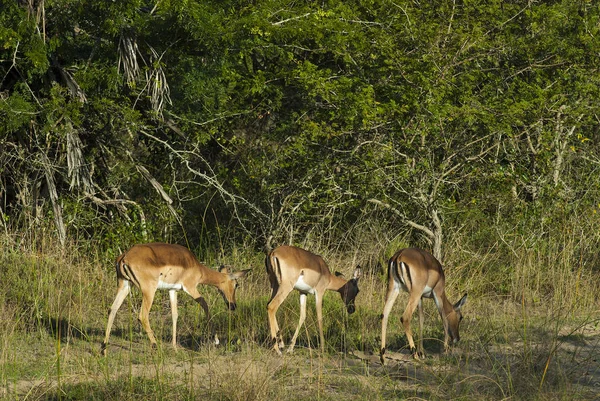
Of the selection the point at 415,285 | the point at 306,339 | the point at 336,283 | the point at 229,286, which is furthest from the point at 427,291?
the point at 229,286

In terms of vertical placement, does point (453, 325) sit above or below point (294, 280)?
below

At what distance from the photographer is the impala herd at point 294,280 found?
7.69 metres

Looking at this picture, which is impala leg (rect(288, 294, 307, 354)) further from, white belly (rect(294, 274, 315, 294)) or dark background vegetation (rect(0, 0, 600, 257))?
dark background vegetation (rect(0, 0, 600, 257))

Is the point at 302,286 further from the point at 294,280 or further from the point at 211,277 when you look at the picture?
the point at 211,277

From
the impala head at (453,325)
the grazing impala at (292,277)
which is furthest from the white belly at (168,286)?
the impala head at (453,325)

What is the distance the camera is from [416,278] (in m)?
7.68

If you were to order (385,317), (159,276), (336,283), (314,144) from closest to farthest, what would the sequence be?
1. (385,317)
2. (159,276)
3. (336,283)
4. (314,144)

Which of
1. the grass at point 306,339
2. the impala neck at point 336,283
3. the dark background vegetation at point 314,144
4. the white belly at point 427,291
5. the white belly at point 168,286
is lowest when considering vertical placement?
the grass at point 306,339

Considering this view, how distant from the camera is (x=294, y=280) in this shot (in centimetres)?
813

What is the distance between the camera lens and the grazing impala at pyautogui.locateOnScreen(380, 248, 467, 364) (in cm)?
757

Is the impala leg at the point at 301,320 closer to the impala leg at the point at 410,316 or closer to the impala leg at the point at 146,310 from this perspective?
the impala leg at the point at 410,316

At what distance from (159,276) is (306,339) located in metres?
1.53

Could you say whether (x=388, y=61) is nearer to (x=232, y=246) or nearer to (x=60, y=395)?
(x=232, y=246)

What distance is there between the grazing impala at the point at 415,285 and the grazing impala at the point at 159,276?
193cm
